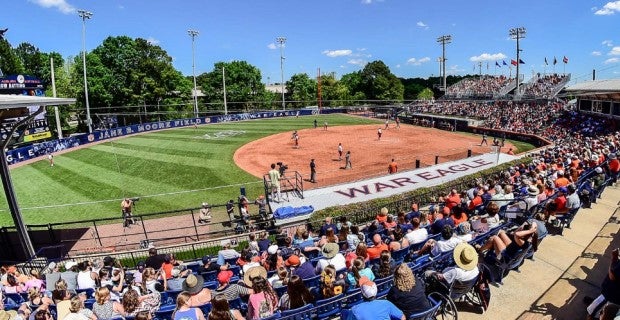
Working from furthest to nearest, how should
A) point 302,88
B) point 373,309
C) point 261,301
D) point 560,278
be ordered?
point 302,88, point 560,278, point 261,301, point 373,309

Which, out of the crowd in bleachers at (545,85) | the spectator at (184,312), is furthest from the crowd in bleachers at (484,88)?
the spectator at (184,312)

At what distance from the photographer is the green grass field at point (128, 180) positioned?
2117cm

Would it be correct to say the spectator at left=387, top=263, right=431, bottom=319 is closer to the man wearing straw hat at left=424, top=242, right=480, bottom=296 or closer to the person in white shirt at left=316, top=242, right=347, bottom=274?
the man wearing straw hat at left=424, top=242, right=480, bottom=296

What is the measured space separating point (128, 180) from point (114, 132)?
2888 centimetres

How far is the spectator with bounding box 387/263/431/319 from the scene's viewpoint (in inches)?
196

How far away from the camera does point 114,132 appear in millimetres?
51312

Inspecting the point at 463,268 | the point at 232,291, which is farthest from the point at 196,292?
the point at 463,268

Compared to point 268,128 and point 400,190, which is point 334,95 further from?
point 400,190

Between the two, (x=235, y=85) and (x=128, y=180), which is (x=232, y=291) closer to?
(x=128, y=180)

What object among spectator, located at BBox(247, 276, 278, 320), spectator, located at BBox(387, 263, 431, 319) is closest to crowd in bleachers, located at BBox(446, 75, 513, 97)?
spectator, located at BBox(387, 263, 431, 319)

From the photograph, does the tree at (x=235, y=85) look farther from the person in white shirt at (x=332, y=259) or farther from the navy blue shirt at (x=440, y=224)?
the person in white shirt at (x=332, y=259)

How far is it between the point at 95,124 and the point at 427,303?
7453cm

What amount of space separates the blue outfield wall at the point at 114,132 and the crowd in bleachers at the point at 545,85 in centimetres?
3666

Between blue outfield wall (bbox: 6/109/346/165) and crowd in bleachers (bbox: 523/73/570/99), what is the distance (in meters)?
36.7
